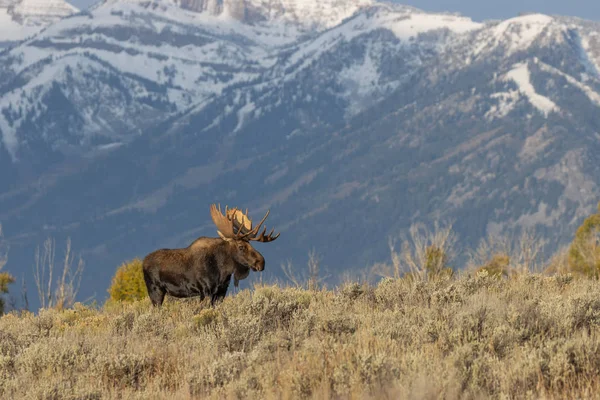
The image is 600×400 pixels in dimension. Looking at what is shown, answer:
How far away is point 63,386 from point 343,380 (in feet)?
8.93

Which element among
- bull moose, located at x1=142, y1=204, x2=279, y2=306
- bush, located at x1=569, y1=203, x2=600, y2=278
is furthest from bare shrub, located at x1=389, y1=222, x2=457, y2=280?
bush, located at x1=569, y1=203, x2=600, y2=278

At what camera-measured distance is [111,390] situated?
938 cm

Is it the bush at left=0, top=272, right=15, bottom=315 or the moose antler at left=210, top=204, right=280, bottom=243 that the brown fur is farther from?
the bush at left=0, top=272, right=15, bottom=315

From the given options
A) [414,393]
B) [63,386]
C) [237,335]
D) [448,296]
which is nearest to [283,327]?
[237,335]

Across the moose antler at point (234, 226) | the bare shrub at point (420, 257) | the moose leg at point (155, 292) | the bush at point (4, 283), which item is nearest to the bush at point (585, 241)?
the bare shrub at point (420, 257)

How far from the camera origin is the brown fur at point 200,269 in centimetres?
1491

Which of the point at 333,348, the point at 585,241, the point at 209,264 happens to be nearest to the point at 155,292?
the point at 209,264

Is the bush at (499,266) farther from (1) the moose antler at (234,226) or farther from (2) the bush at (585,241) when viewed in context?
(2) the bush at (585,241)

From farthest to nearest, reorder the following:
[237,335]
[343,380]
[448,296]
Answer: [448,296] → [237,335] → [343,380]

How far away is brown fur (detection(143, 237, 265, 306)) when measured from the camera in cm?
1491

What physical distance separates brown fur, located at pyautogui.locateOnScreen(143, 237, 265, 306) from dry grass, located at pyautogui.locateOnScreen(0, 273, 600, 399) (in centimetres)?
95

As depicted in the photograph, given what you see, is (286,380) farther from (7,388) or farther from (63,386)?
(7,388)

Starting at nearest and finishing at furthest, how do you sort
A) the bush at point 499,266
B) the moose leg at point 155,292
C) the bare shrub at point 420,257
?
1. the moose leg at point 155,292
2. the bare shrub at point 420,257
3. the bush at point 499,266

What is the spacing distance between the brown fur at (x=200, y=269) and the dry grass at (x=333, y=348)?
950 millimetres
